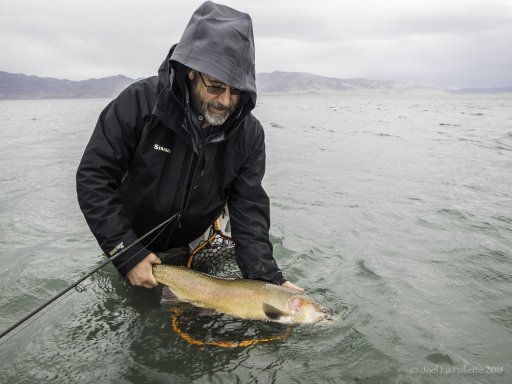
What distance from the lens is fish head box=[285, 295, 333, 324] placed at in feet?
14.0

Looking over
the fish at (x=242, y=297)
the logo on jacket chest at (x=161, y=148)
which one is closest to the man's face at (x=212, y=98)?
the logo on jacket chest at (x=161, y=148)

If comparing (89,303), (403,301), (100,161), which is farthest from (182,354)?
(403,301)

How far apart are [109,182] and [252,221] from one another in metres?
1.54

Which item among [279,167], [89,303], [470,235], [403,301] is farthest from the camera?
[279,167]

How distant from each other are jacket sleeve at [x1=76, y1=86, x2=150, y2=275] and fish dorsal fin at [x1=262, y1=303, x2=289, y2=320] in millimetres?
1273

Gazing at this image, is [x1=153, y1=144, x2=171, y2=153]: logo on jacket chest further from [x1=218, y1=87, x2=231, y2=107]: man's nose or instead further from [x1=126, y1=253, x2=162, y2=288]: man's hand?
[x1=126, y1=253, x2=162, y2=288]: man's hand

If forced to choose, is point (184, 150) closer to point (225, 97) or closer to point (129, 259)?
point (225, 97)

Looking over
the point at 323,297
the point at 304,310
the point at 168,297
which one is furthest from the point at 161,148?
the point at 323,297

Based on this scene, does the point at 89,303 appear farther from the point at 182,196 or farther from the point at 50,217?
the point at 50,217

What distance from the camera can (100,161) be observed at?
4078mm

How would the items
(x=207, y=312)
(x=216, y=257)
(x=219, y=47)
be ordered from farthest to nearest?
1. (x=216, y=257)
2. (x=207, y=312)
3. (x=219, y=47)

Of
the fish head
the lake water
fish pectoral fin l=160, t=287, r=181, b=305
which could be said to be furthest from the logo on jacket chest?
the fish head

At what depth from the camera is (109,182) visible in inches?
163

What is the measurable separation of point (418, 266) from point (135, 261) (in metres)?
4.15
